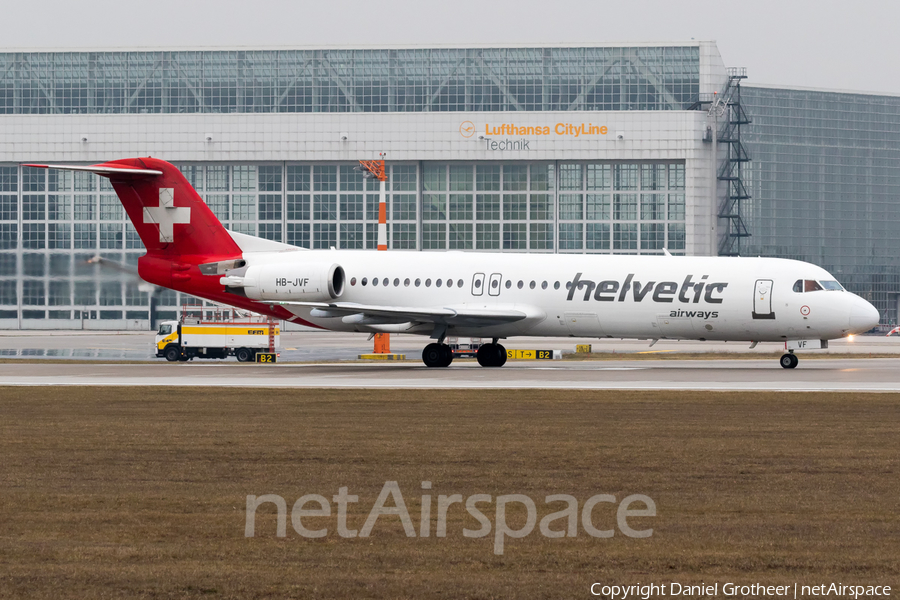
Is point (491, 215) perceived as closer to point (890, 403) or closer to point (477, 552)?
point (890, 403)

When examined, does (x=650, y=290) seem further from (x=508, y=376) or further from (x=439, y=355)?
(x=439, y=355)

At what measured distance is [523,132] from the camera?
90.8m

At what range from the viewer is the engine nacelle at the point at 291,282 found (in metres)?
37.7

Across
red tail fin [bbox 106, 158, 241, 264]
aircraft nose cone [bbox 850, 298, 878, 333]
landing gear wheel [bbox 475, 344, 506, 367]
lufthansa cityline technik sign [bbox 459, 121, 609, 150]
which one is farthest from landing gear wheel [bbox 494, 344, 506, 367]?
lufthansa cityline technik sign [bbox 459, 121, 609, 150]

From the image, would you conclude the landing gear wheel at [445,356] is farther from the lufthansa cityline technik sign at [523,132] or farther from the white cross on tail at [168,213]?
the lufthansa cityline technik sign at [523,132]

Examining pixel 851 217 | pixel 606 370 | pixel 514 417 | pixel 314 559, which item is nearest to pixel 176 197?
pixel 606 370

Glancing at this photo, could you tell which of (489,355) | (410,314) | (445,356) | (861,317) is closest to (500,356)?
(489,355)

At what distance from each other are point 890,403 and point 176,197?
25.4 meters

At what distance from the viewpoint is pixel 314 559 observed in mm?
9039

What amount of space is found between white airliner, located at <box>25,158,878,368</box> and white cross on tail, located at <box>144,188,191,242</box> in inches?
1.4

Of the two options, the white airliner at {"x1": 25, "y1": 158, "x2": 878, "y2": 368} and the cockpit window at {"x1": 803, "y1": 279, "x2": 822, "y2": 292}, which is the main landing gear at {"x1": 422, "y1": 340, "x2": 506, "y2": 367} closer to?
the white airliner at {"x1": 25, "y1": 158, "x2": 878, "y2": 368}

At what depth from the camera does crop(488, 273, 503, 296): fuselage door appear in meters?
37.7

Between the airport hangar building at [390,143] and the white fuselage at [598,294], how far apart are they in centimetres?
5355

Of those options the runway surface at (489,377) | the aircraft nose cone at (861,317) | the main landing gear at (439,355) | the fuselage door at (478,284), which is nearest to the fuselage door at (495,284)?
the fuselage door at (478,284)
